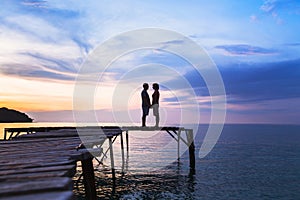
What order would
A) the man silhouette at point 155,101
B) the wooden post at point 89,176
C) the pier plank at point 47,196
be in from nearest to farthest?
1. the pier plank at point 47,196
2. the wooden post at point 89,176
3. the man silhouette at point 155,101

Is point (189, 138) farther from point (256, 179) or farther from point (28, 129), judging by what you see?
point (28, 129)

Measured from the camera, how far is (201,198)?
56.4 feet

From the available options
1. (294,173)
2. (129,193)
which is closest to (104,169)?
(129,193)

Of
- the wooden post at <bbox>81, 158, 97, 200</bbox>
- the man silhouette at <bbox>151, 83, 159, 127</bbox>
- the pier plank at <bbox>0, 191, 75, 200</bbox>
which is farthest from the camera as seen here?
the man silhouette at <bbox>151, 83, 159, 127</bbox>

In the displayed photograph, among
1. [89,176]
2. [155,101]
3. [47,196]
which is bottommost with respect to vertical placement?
[89,176]

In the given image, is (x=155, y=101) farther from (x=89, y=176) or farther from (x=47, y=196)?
(x=47, y=196)

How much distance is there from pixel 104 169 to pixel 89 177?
18.9 m

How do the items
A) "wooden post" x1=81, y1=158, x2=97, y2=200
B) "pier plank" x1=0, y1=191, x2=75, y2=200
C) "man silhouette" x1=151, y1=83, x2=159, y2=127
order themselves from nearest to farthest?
"pier plank" x1=0, y1=191, x2=75, y2=200 → "wooden post" x1=81, y1=158, x2=97, y2=200 → "man silhouette" x1=151, y1=83, x2=159, y2=127

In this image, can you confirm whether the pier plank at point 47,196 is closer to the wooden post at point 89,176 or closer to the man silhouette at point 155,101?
the wooden post at point 89,176

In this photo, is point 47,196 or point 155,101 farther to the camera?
point 155,101

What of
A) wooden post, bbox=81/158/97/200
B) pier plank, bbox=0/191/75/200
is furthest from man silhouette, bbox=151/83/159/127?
pier plank, bbox=0/191/75/200

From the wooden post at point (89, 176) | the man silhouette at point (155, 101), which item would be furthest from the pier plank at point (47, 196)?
the man silhouette at point (155, 101)

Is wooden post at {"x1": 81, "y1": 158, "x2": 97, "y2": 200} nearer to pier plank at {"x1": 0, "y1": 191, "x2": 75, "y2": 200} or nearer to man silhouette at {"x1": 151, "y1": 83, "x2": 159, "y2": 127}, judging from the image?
pier plank at {"x1": 0, "y1": 191, "x2": 75, "y2": 200}

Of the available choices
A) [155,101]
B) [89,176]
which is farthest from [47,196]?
[155,101]
